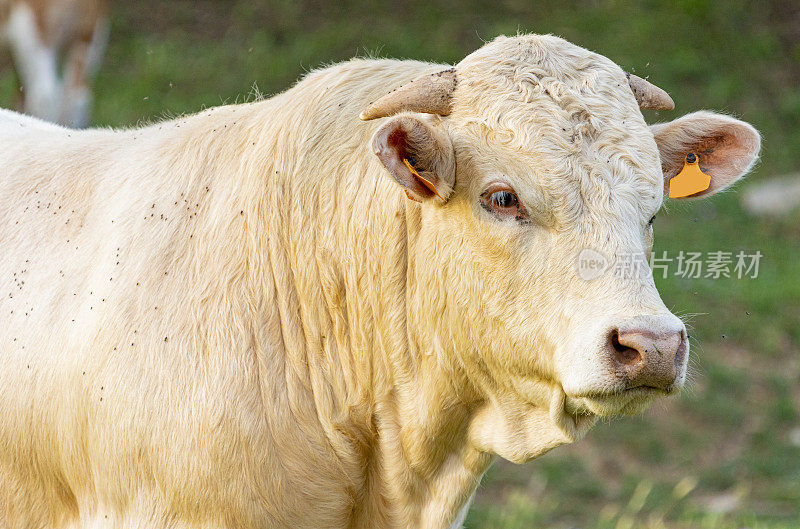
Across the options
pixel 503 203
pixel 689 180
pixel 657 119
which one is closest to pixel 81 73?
pixel 657 119

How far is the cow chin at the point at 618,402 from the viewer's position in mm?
2789

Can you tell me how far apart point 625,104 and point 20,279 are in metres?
2.02

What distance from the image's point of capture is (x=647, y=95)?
3.26 m

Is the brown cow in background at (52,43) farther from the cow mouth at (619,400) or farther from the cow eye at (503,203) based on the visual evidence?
the cow mouth at (619,400)

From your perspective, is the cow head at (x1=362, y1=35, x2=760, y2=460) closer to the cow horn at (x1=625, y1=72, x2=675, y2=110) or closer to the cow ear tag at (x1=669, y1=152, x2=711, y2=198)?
the cow horn at (x1=625, y1=72, x2=675, y2=110)

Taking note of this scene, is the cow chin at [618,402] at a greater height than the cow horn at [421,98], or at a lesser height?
lesser

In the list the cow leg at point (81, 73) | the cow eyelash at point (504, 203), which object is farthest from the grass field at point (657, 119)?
the cow eyelash at point (504, 203)

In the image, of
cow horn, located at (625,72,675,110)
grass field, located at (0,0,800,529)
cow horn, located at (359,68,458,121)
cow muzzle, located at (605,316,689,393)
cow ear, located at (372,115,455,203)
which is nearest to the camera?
cow muzzle, located at (605,316,689,393)

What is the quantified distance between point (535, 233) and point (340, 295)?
0.71m

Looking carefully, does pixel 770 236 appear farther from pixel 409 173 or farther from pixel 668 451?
pixel 409 173

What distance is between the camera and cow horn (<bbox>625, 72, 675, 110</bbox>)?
3.25 meters

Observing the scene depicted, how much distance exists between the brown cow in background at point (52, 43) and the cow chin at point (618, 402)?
9.58m

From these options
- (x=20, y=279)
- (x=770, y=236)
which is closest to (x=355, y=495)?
(x=20, y=279)

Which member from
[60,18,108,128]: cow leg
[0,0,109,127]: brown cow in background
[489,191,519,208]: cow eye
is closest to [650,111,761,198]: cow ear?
[489,191,519,208]: cow eye
